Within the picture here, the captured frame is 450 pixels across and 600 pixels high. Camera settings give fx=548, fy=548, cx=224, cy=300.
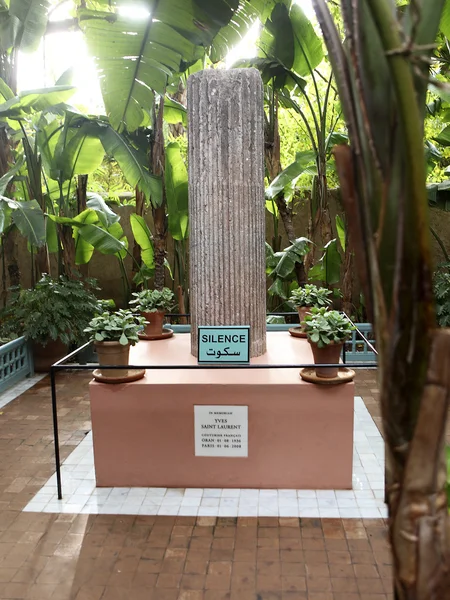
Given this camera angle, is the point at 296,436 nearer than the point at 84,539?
No

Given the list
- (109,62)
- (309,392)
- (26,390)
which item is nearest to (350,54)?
(309,392)

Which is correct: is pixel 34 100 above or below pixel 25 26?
below

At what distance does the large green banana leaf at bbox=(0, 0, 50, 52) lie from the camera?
4523 mm

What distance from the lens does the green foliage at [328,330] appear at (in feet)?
9.95

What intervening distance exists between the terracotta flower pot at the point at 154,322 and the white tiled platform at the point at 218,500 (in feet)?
4.26

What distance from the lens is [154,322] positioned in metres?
4.25

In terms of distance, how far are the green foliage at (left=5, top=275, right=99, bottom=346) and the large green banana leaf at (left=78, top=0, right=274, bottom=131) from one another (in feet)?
6.96

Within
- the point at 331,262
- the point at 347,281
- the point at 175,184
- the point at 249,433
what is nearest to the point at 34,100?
the point at 175,184

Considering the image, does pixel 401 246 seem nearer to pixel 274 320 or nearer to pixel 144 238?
pixel 274 320

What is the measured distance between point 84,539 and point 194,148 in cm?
229

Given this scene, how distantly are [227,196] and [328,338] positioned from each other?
3.56ft

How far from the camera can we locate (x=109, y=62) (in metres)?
3.67

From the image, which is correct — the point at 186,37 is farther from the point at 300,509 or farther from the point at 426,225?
the point at 426,225

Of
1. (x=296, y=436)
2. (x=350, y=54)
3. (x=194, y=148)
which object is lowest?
(x=296, y=436)
